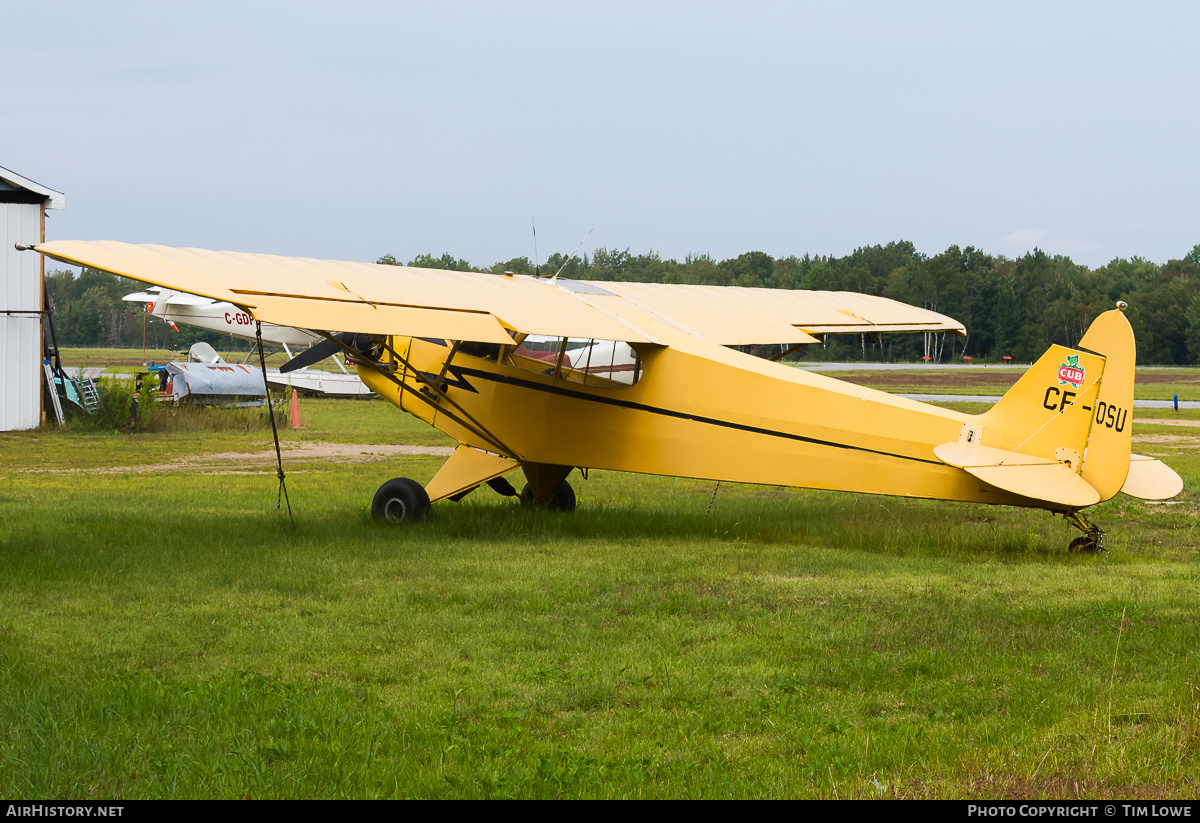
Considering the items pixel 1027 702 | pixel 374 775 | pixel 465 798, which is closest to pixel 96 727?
pixel 374 775

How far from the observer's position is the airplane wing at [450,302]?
8.23 meters

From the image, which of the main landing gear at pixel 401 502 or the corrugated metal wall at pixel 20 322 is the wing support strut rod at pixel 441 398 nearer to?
the main landing gear at pixel 401 502

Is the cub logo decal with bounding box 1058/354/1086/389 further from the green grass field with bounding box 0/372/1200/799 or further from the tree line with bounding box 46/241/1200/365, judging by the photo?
the tree line with bounding box 46/241/1200/365

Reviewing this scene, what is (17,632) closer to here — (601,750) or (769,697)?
(601,750)

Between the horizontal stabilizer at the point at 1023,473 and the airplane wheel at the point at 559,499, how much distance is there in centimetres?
431

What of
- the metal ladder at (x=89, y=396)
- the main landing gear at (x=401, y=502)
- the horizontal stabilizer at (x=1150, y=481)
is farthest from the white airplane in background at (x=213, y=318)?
the horizontal stabilizer at (x=1150, y=481)

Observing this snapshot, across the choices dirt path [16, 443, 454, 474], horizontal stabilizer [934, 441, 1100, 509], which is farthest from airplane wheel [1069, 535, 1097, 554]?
dirt path [16, 443, 454, 474]

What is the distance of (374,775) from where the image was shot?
3.83 metres

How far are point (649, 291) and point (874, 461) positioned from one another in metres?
4.92

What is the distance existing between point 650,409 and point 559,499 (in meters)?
2.11

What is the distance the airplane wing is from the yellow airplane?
31 mm

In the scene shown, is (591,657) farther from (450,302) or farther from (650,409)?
(450,302)

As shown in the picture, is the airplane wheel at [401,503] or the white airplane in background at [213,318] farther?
the white airplane in background at [213,318]

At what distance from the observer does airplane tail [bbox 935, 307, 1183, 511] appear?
8289 mm
